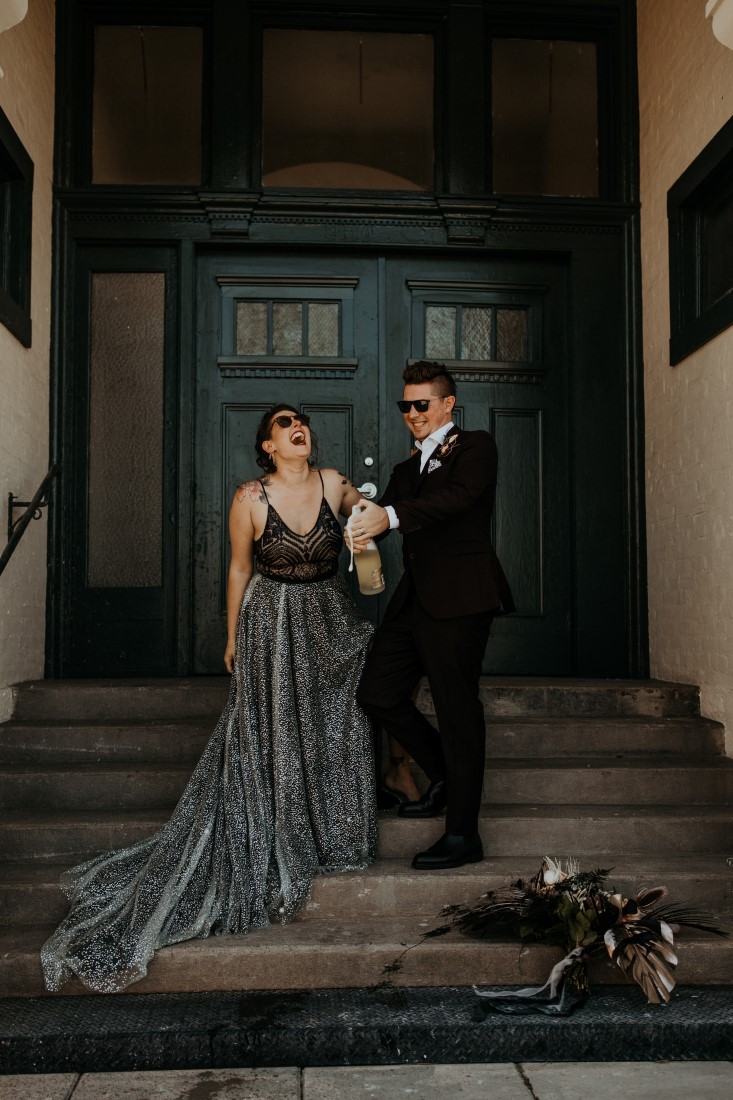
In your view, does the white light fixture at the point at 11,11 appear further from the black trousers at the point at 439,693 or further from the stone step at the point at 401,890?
the stone step at the point at 401,890

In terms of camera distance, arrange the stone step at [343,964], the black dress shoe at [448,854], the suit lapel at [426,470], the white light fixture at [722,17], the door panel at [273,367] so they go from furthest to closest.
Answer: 1. the door panel at [273,367]
2. the suit lapel at [426,470]
3. the black dress shoe at [448,854]
4. the white light fixture at [722,17]
5. the stone step at [343,964]

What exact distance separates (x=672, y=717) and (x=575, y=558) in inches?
46.7

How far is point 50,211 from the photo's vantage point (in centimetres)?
610

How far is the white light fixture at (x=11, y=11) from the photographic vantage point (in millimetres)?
3973

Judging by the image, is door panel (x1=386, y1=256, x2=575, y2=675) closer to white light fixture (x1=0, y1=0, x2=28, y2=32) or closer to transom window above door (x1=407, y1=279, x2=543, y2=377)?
transom window above door (x1=407, y1=279, x2=543, y2=377)

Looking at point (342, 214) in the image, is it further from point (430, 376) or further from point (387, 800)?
point (387, 800)

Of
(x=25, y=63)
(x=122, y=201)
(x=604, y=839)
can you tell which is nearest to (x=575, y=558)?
(x=604, y=839)

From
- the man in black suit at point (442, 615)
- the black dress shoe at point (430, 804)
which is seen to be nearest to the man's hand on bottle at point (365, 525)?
the man in black suit at point (442, 615)

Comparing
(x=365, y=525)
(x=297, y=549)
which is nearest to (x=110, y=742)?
(x=297, y=549)

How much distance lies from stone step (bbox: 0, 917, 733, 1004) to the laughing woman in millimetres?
86

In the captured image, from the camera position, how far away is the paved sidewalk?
3.13 metres

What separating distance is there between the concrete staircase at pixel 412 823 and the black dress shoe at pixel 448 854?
0.16 feet

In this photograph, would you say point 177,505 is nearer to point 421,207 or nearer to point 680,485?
point 421,207

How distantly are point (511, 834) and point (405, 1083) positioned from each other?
1397 millimetres
